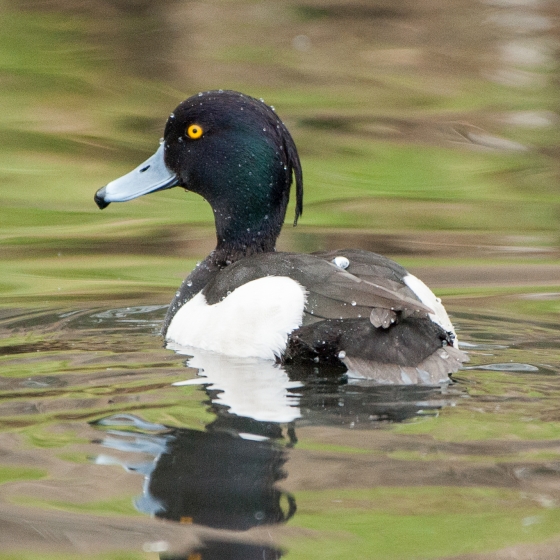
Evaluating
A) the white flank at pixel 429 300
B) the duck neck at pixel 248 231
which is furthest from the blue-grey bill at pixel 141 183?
the white flank at pixel 429 300

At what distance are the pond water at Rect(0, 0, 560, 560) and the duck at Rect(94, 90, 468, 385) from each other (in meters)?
0.12

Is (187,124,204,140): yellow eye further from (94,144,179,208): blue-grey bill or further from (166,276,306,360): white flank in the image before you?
(166,276,306,360): white flank

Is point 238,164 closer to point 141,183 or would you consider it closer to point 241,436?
point 141,183

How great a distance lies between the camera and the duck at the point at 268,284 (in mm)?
4484

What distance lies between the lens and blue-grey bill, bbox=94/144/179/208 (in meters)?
5.82

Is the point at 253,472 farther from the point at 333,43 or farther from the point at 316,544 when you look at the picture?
the point at 333,43

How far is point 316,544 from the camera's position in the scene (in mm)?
3133

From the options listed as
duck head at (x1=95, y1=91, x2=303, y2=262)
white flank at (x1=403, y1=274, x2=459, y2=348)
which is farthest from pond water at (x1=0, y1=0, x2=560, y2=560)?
duck head at (x1=95, y1=91, x2=303, y2=262)

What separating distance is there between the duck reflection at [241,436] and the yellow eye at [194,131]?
1.23 metres

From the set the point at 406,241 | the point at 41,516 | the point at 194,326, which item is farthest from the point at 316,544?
the point at 406,241

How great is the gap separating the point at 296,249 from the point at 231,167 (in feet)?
6.06

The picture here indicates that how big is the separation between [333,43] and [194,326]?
27.5 ft

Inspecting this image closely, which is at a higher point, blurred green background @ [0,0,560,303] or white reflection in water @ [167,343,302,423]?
white reflection in water @ [167,343,302,423]

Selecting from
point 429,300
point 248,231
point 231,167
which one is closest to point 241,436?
point 429,300
